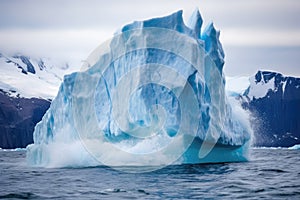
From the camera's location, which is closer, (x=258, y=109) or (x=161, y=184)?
(x=161, y=184)

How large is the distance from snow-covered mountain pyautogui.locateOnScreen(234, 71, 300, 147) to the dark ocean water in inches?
2549

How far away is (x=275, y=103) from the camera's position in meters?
85.3

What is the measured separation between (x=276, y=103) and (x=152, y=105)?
6767 cm

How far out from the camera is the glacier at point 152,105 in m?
20.4

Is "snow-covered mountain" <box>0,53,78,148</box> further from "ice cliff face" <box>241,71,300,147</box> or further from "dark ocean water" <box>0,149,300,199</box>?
"dark ocean water" <box>0,149,300,199</box>

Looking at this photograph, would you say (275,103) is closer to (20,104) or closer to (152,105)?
(20,104)

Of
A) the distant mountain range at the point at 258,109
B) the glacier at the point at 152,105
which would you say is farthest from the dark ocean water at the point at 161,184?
the distant mountain range at the point at 258,109

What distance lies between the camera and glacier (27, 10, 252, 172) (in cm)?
2036

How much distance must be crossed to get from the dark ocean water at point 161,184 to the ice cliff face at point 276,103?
2548 inches

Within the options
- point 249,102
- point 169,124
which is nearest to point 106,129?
point 169,124

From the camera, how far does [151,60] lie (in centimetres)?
2127

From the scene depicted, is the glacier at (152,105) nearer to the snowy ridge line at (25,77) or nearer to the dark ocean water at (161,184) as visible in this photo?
the dark ocean water at (161,184)

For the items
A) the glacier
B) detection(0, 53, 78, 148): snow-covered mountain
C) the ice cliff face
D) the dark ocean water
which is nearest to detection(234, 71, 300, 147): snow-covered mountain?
the ice cliff face

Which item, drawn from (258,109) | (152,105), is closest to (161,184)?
(152,105)
